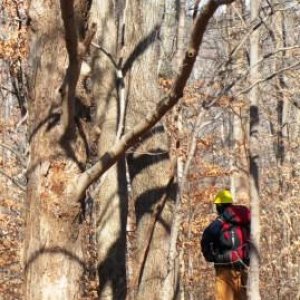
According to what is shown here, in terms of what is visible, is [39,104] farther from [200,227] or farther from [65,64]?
[200,227]

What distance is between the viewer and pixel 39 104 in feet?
15.0

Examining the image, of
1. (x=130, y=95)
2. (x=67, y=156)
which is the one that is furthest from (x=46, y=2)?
(x=130, y=95)

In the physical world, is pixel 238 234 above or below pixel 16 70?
below

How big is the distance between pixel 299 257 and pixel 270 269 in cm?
71

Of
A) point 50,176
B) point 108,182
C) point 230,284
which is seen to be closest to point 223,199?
point 230,284

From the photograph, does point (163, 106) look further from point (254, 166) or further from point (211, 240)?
point (211, 240)

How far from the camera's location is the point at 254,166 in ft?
28.5

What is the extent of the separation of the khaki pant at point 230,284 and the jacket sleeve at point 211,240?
28cm

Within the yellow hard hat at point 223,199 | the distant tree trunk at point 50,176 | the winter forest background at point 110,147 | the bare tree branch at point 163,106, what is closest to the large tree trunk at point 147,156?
the winter forest background at point 110,147

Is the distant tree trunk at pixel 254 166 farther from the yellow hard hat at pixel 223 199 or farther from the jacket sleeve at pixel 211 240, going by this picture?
the jacket sleeve at pixel 211 240

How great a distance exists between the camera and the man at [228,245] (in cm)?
859

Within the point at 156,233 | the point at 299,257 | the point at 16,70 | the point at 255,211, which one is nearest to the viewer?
the point at 156,233

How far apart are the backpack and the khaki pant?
233 millimetres

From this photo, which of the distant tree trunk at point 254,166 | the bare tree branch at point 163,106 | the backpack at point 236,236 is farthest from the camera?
the backpack at point 236,236
